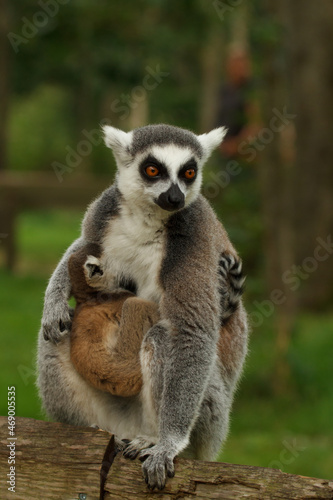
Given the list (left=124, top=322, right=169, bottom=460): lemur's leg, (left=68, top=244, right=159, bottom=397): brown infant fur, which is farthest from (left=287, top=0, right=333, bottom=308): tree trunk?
(left=124, top=322, right=169, bottom=460): lemur's leg

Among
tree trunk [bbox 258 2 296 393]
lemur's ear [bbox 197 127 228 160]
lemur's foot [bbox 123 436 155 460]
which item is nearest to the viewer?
lemur's foot [bbox 123 436 155 460]

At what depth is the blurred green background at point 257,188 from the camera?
8.69 metres

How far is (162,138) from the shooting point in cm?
444

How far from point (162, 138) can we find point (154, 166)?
185 mm

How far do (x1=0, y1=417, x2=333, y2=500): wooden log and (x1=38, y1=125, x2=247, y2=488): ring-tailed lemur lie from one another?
42 cm

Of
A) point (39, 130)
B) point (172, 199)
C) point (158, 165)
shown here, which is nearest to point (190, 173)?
point (158, 165)

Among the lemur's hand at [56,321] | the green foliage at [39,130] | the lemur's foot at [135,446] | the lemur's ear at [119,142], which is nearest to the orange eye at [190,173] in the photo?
the lemur's ear at [119,142]

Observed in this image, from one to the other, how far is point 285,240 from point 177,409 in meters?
5.49

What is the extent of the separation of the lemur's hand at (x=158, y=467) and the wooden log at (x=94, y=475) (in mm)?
41

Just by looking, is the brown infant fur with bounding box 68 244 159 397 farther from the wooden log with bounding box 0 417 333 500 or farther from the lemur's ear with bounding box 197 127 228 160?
the lemur's ear with bounding box 197 127 228 160

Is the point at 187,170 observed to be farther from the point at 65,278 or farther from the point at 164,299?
the point at 65,278

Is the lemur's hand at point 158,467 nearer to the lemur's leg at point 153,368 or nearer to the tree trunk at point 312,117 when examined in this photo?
the lemur's leg at point 153,368

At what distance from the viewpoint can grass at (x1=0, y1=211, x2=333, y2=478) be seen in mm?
7770

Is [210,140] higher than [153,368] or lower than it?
higher
